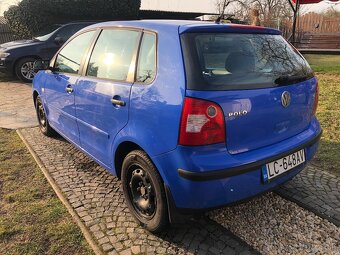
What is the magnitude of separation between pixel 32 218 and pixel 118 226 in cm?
80

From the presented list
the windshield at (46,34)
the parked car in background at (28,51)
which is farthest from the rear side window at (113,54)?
the windshield at (46,34)

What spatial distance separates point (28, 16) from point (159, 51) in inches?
521

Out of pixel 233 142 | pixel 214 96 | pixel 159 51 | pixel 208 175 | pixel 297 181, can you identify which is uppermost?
pixel 159 51

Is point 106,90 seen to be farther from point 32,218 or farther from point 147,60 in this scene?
point 32,218

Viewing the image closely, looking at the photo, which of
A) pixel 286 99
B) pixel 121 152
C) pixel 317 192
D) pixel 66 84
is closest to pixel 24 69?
pixel 66 84

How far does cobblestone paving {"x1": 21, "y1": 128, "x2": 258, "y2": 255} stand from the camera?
2791 millimetres

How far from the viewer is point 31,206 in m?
3.41

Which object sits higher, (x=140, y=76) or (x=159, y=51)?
(x=159, y=51)

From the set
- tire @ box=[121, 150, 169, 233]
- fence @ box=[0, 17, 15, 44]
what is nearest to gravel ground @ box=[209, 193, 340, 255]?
tire @ box=[121, 150, 169, 233]

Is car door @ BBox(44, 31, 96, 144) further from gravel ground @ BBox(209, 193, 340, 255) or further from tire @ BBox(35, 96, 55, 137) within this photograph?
gravel ground @ BBox(209, 193, 340, 255)

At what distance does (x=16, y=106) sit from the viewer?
751 cm

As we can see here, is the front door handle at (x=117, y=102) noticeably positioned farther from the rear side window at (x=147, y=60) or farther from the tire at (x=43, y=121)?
the tire at (x=43, y=121)

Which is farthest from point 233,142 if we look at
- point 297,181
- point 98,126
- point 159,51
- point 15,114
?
point 15,114

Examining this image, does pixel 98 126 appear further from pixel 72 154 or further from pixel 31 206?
pixel 72 154
